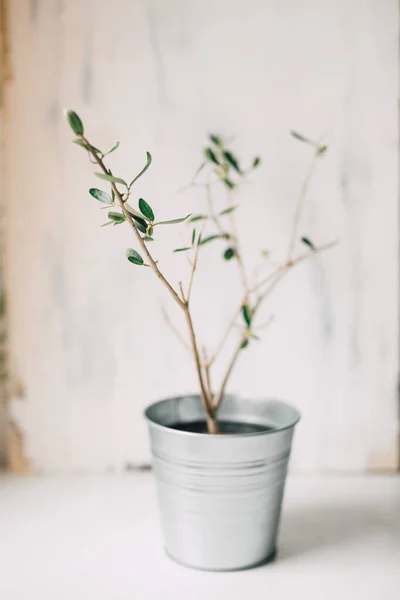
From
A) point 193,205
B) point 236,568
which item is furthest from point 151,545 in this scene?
point 193,205

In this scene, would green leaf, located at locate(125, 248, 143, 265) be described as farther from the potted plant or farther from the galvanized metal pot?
the galvanized metal pot

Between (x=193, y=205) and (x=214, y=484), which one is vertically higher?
(x=193, y=205)

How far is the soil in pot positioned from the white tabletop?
5.6 inches

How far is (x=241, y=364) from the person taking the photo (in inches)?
38.8

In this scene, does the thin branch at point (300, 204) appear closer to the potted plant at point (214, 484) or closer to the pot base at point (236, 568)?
the potted plant at point (214, 484)

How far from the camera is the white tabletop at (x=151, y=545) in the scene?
666 millimetres

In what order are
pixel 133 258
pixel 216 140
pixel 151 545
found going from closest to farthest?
pixel 133 258
pixel 151 545
pixel 216 140

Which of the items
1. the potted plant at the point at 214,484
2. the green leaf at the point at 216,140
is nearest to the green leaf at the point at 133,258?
the potted plant at the point at 214,484

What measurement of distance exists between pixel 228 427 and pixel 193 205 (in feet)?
1.15

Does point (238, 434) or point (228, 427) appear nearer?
point (238, 434)

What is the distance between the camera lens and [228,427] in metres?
0.82

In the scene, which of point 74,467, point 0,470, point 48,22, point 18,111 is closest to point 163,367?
point 74,467

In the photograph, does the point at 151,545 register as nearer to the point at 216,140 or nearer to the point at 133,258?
the point at 133,258

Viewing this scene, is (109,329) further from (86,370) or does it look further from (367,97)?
(367,97)
